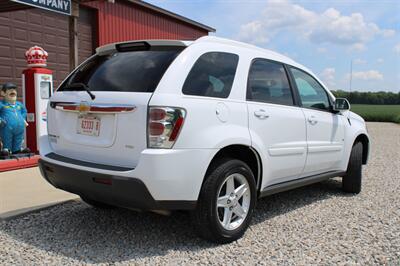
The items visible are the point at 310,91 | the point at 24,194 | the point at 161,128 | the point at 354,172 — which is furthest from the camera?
the point at 354,172

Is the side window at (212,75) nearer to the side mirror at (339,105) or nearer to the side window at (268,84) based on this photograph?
the side window at (268,84)

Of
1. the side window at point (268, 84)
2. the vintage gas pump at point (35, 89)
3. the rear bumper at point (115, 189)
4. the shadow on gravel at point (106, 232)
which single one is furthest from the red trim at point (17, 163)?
the side window at point (268, 84)

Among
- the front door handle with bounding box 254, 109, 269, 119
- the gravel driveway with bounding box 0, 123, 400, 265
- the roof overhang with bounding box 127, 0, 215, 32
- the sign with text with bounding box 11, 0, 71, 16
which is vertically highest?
the roof overhang with bounding box 127, 0, 215, 32

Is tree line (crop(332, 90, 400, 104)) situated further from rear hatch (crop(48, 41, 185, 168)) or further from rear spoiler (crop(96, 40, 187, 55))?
rear hatch (crop(48, 41, 185, 168))

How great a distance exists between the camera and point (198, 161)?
321cm

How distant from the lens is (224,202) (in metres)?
3.56

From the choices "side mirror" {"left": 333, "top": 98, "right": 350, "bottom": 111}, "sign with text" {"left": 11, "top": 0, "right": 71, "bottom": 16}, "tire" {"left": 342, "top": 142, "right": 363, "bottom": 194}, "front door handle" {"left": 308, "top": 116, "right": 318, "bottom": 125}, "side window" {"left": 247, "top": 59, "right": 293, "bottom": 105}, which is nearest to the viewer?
"side window" {"left": 247, "top": 59, "right": 293, "bottom": 105}

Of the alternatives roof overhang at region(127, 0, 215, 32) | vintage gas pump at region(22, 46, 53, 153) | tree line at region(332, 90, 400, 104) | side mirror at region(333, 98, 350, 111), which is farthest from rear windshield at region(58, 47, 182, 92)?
tree line at region(332, 90, 400, 104)

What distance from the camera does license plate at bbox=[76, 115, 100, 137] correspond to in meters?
3.38

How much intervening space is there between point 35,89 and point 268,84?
16.7 ft

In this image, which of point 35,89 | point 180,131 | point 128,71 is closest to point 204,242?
point 180,131

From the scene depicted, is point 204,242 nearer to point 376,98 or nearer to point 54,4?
point 54,4

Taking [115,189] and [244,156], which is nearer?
[115,189]

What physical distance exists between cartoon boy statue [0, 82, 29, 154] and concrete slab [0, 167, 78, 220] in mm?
972
